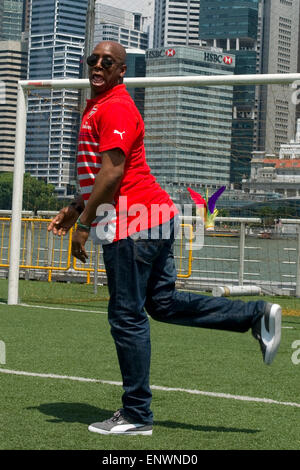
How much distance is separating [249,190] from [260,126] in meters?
1.60

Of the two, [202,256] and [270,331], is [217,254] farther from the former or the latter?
[270,331]

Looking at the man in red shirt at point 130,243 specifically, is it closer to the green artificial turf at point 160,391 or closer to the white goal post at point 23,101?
the green artificial turf at point 160,391

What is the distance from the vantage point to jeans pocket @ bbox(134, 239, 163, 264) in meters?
3.90

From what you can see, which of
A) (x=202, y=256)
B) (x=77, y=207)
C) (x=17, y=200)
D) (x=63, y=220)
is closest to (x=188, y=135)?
(x=202, y=256)

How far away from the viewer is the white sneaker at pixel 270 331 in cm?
389

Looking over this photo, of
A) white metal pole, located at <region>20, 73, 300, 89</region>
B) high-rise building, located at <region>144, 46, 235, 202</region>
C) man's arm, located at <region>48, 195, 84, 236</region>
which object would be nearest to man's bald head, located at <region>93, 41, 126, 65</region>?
man's arm, located at <region>48, 195, 84, 236</region>

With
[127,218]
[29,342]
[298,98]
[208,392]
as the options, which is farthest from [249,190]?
[127,218]

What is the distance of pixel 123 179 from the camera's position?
3934 millimetres

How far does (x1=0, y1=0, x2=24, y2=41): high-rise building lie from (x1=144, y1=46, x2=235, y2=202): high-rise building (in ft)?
155

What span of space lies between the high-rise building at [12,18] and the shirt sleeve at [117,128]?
5686cm

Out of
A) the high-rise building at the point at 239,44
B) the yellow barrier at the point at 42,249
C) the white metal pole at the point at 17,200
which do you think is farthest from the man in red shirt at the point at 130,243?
the yellow barrier at the point at 42,249

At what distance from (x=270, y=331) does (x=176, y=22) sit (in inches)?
4213

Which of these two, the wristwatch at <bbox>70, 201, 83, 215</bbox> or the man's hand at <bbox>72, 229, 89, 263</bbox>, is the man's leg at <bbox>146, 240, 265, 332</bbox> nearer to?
the man's hand at <bbox>72, 229, 89, 263</bbox>

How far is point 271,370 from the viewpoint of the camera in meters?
6.01
